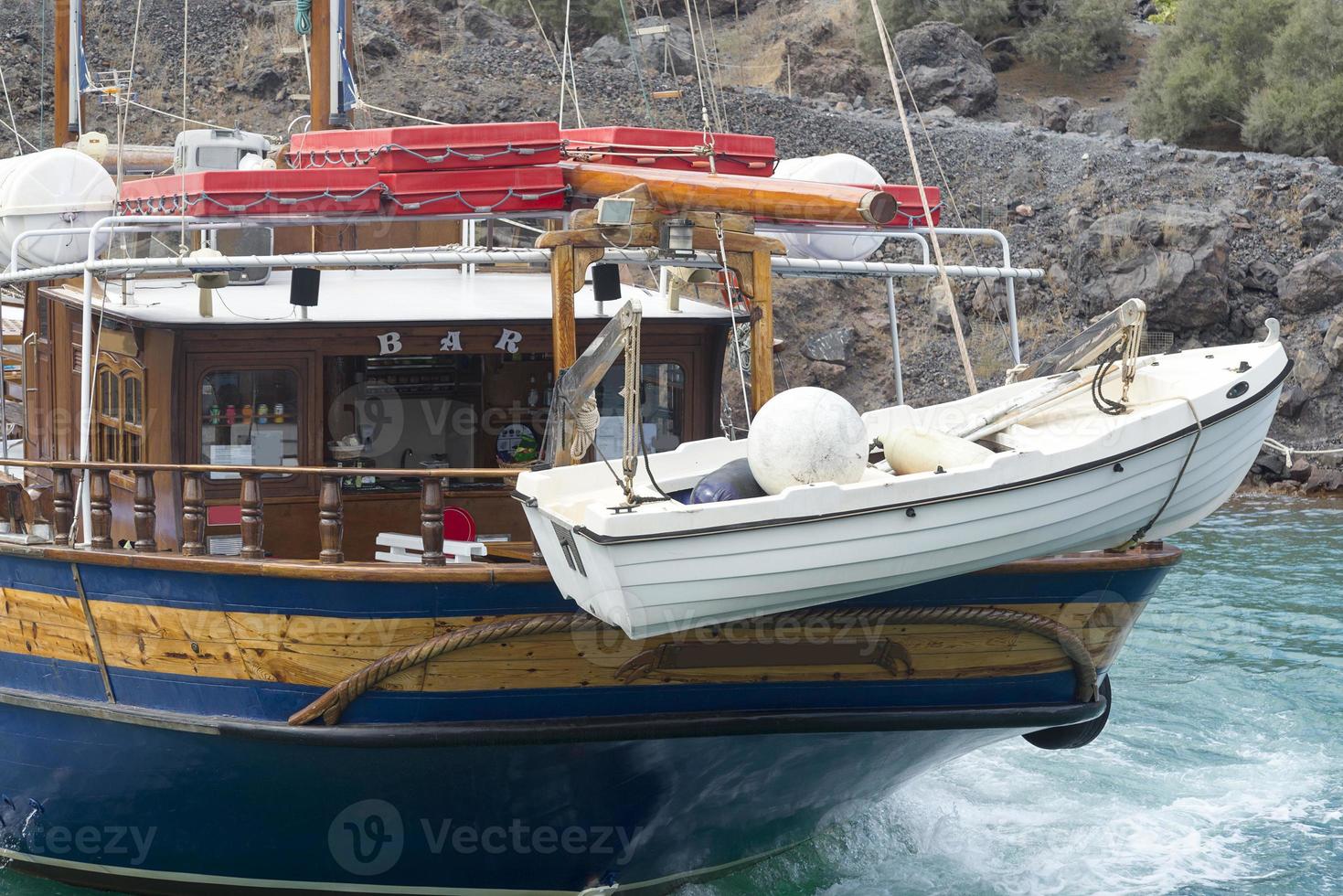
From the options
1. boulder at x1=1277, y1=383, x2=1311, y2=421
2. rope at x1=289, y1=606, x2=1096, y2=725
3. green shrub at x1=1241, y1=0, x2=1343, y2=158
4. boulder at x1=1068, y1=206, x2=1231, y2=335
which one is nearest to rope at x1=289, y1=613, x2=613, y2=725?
rope at x1=289, y1=606, x2=1096, y2=725

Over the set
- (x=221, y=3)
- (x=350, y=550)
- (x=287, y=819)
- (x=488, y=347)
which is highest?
(x=221, y=3)

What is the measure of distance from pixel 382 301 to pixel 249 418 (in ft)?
3.05

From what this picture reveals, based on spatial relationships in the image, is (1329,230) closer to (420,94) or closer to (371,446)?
(420,94)

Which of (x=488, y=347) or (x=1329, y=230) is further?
(x=1329, y=230)

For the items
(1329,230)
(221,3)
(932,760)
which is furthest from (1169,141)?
(932,760)

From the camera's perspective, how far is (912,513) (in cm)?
460

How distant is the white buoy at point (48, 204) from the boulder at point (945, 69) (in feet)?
80.7

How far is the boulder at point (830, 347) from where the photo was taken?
21516 millimetres

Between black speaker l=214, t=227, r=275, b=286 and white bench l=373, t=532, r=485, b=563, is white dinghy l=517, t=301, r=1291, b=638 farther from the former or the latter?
black speaker l=214, t=227, r=275, b=286

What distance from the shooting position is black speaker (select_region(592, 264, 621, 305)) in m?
6.27

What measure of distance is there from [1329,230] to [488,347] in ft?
62.8

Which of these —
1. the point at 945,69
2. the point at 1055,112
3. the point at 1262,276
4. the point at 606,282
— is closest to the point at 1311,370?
the point at 1262,276

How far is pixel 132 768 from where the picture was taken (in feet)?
20.5

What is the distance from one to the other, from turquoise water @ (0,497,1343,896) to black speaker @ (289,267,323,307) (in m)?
3.41
